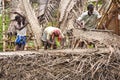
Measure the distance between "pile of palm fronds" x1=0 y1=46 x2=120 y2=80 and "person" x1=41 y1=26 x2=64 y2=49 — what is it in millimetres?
2177

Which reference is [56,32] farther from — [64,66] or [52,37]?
[64,66]

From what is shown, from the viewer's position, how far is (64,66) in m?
7.89

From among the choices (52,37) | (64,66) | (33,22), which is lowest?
(64,66)

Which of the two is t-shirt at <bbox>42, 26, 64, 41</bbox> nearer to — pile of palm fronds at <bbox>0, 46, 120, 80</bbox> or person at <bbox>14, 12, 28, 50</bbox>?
person at <bbox>14, 12, 28, 50</bbox>

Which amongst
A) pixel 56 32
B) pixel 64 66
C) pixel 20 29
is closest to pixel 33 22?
pixel 20 29

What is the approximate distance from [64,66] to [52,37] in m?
3.08

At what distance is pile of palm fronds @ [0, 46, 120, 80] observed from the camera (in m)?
7.50

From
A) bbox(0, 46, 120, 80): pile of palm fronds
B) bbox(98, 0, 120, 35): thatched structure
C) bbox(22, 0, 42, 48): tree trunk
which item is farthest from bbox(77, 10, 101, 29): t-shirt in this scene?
bbox(0, 46, 120, 80): pile of palm fronds

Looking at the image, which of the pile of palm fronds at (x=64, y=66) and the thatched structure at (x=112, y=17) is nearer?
the pile of palm fronds at (x=64, y=66)

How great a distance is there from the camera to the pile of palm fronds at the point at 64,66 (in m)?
7.50

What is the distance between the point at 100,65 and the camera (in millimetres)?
7539

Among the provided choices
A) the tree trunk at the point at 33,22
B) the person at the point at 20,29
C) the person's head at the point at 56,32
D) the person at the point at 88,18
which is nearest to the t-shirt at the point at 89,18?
the person at the point at 88,18

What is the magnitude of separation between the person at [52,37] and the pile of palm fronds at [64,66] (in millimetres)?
2177

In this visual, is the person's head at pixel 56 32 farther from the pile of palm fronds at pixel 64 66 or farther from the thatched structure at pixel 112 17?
the pile of palm fronds at pixel 64 66
